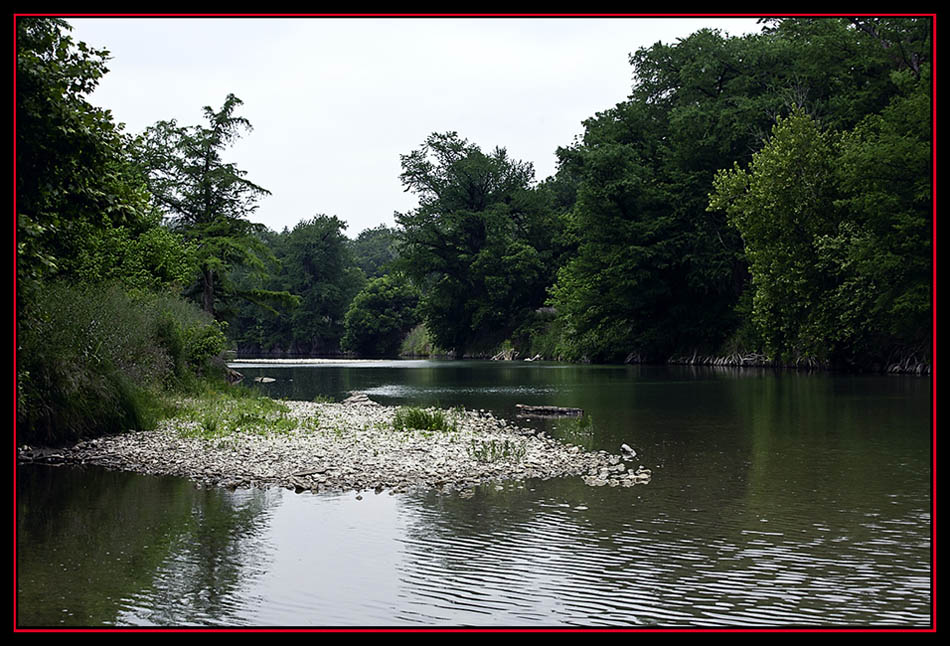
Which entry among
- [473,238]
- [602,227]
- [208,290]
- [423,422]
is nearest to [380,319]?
[473,238]

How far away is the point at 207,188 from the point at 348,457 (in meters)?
40.9

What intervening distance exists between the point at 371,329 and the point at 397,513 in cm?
9417

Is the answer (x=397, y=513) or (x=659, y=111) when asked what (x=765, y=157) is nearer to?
(x=659, y=111)

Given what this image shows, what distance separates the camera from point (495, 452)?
15.5 metres

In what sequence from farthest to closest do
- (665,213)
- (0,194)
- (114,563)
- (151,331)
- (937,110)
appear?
1. (665,213)
2. (151,331)
3. (937,110)
4. (0,194)
5. (114,563)

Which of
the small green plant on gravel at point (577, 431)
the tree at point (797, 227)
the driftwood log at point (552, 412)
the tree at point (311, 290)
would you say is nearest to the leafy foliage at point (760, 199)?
the tree at point (797, 227)

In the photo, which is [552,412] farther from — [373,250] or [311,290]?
[373,250]

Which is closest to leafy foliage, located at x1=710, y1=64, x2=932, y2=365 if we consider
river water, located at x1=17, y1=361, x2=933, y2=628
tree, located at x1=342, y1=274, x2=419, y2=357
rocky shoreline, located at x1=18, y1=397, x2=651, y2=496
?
river water, located at x1=17, y1=361, x2=933, y2=628

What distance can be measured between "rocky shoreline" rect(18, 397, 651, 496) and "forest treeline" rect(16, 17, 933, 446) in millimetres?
1491

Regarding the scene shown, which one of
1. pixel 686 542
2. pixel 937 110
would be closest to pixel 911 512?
pixel 686 542

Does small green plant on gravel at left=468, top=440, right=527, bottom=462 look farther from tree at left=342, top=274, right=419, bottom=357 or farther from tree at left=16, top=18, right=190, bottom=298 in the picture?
tree at left=342, top=274, right=419, bottom=357

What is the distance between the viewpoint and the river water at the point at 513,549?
24.4 ft

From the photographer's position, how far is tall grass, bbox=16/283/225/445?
15.6 m

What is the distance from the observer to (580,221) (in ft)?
202
